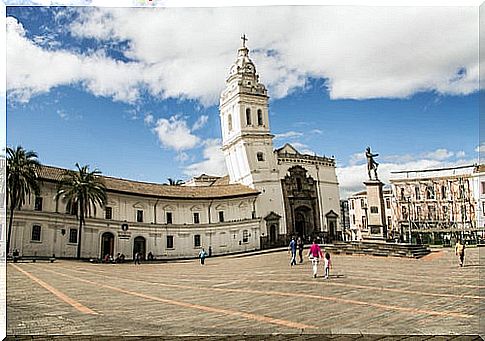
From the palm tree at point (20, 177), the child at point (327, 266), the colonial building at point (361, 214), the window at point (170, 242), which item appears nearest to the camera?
the palm tree at point (20, 177)

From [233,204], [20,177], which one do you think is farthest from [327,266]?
[20,177]

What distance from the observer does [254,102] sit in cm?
809

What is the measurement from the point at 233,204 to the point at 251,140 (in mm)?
1148

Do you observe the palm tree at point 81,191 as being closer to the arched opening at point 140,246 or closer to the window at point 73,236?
the window at point 73,236

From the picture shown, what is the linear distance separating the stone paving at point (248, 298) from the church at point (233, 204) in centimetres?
37

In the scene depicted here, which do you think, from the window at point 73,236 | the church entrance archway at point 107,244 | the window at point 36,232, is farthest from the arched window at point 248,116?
the window at point 36,232

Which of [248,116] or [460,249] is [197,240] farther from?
[460,249]

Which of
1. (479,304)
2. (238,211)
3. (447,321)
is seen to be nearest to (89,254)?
(238,211)

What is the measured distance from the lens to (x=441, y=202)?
8.65m

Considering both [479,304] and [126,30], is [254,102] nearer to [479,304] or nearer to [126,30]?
[126,30]

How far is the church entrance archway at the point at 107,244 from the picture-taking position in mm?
7840

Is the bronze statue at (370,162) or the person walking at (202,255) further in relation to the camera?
the person walking at (202,255)

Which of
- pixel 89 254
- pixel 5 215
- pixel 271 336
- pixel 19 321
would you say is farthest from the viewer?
pixel 89 254

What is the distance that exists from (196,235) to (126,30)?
3.54 meters
